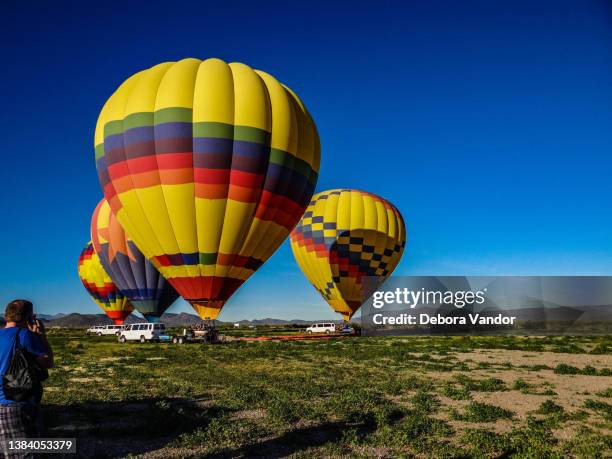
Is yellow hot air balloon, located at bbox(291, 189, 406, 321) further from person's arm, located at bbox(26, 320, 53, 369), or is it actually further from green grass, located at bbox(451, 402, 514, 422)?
person's arm, located at bbox(26, 320, 53, 369)

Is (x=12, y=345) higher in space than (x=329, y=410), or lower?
higher

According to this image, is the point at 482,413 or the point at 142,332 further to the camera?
the point at 142,332

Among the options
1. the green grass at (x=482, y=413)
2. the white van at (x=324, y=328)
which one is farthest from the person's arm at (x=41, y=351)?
the white van at (x=324, y=328)

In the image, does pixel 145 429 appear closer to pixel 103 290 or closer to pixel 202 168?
pixel 202 168

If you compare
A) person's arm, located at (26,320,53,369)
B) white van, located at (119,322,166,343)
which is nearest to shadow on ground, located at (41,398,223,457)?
person's arm, located at (26,320,53,369)

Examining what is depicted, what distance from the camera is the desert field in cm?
943

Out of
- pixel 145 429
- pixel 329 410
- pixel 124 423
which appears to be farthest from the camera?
pixel 329 410

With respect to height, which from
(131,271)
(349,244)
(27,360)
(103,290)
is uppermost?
(349,244)

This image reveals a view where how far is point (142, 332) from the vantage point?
139ft

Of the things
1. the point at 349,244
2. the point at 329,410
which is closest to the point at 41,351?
the point at 329,410

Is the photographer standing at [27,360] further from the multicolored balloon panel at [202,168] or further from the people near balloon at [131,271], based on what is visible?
the people near balloon at [131,271]

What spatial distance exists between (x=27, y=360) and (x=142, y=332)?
39782 millimetres

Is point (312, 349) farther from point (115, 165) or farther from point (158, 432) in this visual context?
point (158, 432)

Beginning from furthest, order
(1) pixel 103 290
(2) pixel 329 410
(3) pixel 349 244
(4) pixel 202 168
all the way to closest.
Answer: (1) pixel 103 290 < (3) pixel 349 244 < (4) pixel 202 168 < (2) pixel 329 410
